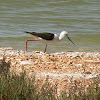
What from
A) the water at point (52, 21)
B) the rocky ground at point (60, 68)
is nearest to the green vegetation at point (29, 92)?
the rocky ground at point (60, 68)

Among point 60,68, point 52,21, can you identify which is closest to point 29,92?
point 60,68

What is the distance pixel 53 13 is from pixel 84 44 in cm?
562

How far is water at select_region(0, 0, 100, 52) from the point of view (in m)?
12.2

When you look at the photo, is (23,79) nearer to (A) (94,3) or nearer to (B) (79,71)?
(B) (79,71)

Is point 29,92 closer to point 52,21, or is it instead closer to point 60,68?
point 60,68

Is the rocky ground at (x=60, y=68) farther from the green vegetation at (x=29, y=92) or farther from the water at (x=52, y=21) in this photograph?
the water at (x=52, y=21)

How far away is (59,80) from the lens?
625 cm

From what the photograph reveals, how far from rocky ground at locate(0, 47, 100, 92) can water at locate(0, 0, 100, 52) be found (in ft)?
11.3

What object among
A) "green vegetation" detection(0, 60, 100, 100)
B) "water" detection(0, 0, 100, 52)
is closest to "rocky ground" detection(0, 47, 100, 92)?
"green vegetation" detection(0, 60, 100, 100)

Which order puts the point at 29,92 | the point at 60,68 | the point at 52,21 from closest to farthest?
1. the point at 29,92
2. the point at 60,68
3. the point at 52,21

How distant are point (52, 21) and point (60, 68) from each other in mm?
8987

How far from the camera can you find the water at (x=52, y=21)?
1222 cm

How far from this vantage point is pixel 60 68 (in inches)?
281

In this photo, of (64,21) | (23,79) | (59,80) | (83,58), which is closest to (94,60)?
(83,58)
